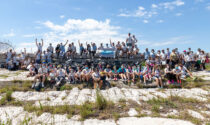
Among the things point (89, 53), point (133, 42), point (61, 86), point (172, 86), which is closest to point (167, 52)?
point (133, 42)

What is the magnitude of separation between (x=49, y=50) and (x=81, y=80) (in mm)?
6350

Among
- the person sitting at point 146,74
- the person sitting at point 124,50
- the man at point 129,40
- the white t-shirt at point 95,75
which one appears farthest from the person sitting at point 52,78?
the man at point 129,40

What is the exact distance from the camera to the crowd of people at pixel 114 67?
898cm

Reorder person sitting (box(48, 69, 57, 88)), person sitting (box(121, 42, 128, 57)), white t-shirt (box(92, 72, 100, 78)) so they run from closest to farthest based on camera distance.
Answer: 1. person sitting (box(48, 69, 57, 88))
2. white t-shirt (box(92, 72, 100, 78))
3. person sitting (box(121, 42, 128, 57))

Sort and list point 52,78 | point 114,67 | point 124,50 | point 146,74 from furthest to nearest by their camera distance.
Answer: point 124,50
point 114,67
point 146,74
point 52,78

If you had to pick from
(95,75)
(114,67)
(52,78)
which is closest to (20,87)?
→ (52,78)

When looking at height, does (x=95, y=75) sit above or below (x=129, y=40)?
below

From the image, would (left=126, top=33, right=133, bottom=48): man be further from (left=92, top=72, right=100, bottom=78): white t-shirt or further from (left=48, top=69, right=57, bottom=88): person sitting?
(left=48, top=69, right=57, bottom=88): person sitting

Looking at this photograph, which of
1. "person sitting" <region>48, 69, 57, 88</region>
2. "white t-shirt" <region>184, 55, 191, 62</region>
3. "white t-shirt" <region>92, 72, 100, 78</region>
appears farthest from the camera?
"white t-shirt" <region>184, 55, 191, 62</region>

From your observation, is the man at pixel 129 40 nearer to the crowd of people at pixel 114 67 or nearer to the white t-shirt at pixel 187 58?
the crowd of people at pixel 114 67

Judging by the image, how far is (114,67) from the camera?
10.2 meters

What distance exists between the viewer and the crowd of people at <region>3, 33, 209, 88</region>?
898 centimetres

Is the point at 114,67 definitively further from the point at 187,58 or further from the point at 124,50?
the point at 187,58

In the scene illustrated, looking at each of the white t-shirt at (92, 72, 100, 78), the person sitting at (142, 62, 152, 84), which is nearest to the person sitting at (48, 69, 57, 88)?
the white t-shirt at (92, 72, 100, 78)
